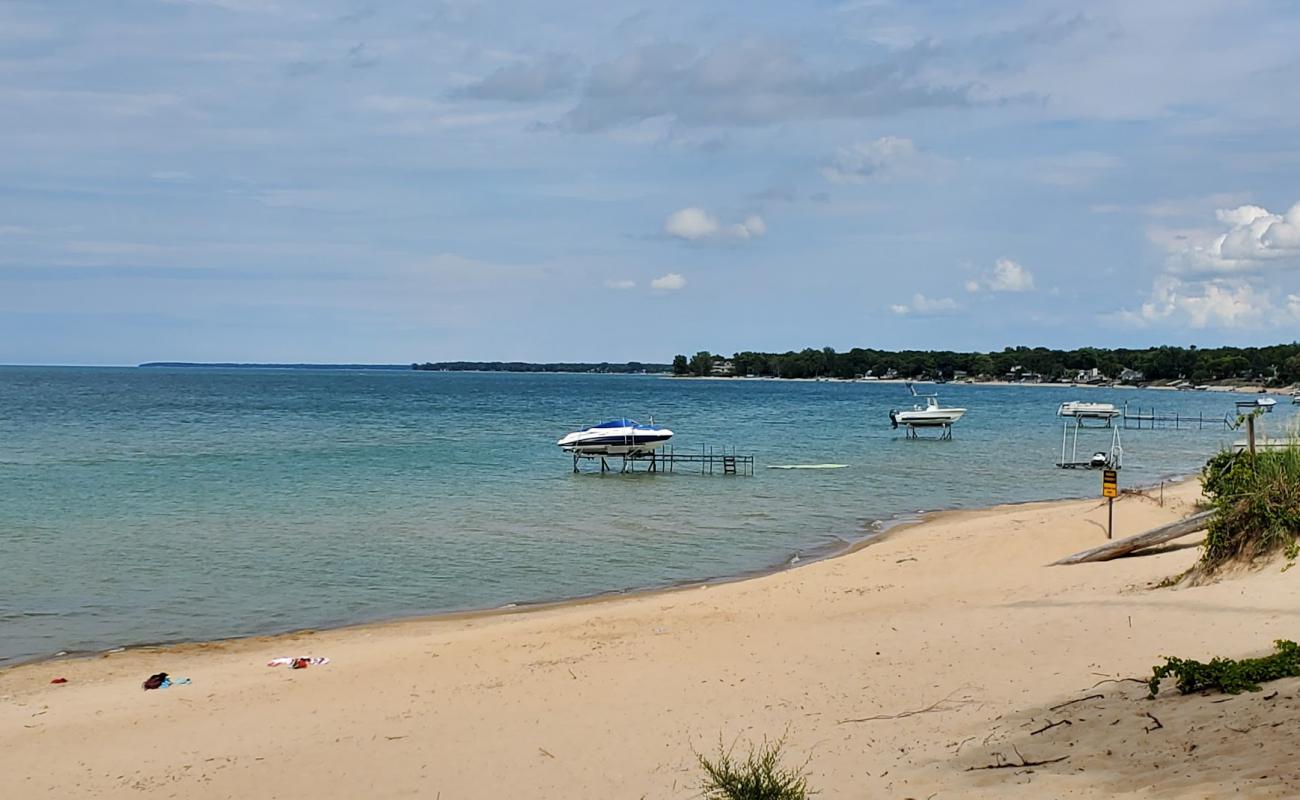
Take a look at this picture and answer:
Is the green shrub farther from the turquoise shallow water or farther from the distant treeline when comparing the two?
the distant treeline

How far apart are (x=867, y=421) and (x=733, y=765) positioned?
72.0 m

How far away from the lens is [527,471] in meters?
40.4

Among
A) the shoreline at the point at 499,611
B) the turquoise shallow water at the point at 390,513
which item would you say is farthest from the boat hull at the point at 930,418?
the shoreline at the point at 499,611

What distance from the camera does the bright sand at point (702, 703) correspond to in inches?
265

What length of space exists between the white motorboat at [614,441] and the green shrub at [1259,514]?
100 ft

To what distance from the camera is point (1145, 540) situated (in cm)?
1416

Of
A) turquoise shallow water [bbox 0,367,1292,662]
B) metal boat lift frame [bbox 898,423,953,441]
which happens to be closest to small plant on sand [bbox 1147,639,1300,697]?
turquoise shallow water [bbox 0,367,1292,662]

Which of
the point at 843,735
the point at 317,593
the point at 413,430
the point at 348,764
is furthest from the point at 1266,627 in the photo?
the point at 413,430

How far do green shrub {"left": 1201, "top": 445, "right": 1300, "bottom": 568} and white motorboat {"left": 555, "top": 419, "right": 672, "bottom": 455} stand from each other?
3056cm

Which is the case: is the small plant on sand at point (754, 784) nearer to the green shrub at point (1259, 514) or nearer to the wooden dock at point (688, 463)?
the green shrub at point (1259, 514)

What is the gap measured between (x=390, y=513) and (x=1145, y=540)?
1902 centimetres

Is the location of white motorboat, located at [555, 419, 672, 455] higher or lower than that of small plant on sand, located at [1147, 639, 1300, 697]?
lower

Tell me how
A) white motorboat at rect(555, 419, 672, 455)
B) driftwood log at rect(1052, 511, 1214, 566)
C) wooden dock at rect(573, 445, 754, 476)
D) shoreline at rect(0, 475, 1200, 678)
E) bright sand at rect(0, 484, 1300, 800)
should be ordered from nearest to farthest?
bright sand at rect(0, 484, 1300, 800) → driftwood log at rect(1052, 511, 1214, 566) → shoreline at rect(0, 475, 1200, 678) → wooden dock at rect(573, 445, 754, 476) → white motorboat at rect(555, 419, 672, 455)

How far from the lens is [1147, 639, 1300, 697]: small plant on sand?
6.84m
